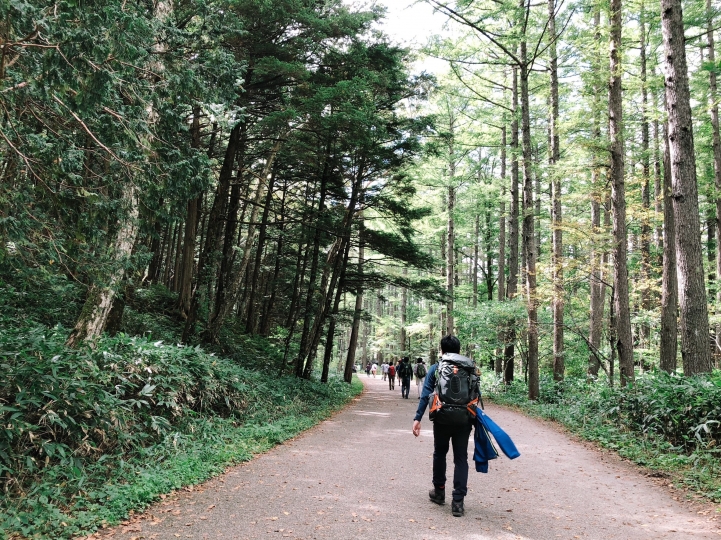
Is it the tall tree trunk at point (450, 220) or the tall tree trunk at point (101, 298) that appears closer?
the tall tree trunk at point (101, 298)

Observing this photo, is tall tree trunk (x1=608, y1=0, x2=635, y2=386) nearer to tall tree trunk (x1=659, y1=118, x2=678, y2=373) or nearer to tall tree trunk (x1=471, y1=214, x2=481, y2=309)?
tall tree trunk (x1=659, y1=118, x2=678, y2=373)

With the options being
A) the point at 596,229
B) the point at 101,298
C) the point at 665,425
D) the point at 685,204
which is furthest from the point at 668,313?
the point at 101,298

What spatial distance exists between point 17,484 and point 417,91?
1360cm

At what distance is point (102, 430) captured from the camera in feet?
17.6

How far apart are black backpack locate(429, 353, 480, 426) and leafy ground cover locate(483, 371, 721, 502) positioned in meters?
3.20

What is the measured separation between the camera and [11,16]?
4.17m

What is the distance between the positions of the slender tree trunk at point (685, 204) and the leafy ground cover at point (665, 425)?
27.8 inches

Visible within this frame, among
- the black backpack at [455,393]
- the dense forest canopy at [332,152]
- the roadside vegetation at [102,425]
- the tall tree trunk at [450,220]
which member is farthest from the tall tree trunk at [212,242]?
the tall tree trunk at [450,220]

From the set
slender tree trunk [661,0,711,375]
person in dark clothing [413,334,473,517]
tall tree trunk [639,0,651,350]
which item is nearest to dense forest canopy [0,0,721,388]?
slender tree trunk [661,0,711,375]

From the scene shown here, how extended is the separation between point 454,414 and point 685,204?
680 cm

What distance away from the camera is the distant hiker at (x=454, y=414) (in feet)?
15.1

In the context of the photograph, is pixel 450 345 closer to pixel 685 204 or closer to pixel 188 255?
pixel 685 204

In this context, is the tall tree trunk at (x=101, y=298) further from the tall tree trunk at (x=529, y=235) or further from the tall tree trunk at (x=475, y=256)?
the tall tree trunk at (x=475, y=256)

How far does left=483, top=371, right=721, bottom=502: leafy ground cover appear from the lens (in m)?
6.29
